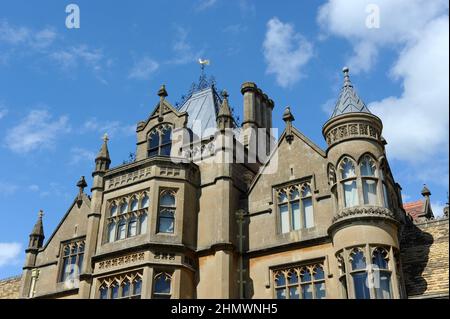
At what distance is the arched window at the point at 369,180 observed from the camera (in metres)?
21.5

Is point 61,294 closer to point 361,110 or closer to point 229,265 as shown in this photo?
point 229,265

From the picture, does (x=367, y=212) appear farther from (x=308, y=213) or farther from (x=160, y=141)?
(x=160, y=141)

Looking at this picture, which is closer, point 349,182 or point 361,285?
point 361,285

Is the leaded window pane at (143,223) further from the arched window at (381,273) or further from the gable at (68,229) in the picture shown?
the arched window at (381,273)

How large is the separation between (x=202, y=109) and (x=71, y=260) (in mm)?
9949

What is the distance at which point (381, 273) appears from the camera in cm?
2003

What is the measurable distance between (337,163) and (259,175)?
4.06m

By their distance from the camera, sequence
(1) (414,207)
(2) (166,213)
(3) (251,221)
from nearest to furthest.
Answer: (2) (166,213) < (3) (251,221) < (1) (414,207)

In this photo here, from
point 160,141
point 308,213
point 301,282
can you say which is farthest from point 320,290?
point 160,141

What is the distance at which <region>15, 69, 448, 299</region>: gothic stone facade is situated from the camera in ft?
68.8

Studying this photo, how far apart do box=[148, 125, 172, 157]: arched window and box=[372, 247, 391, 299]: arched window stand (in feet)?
37.0

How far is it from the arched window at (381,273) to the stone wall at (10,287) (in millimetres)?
19762
